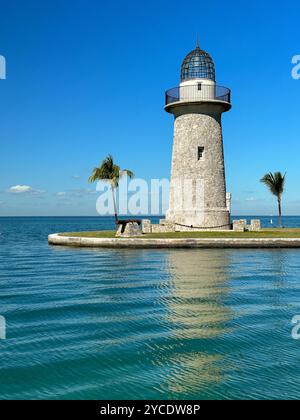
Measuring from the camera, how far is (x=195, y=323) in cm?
1020

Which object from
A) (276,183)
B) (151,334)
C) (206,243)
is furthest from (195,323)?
(276,183)

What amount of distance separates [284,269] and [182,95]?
1909 centimetres

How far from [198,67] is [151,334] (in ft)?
93.1

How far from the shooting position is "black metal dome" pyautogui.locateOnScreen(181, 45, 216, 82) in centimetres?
3441

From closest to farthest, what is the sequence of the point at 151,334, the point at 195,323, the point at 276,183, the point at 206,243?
the point at 151,334 < the point at 195,323 < the point at 206,243 < the point at 276,183

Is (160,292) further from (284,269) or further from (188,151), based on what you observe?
(188,151)

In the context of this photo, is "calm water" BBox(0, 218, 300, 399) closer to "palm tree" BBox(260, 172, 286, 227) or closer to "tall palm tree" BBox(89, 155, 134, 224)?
"tall palm tree" BBox(89, 155, 134, 224)

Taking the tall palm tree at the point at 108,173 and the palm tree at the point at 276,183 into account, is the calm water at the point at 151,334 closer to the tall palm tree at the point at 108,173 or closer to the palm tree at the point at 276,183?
the tall palm tree at the point at 108,173

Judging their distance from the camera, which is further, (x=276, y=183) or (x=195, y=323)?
(x=276, y=183)

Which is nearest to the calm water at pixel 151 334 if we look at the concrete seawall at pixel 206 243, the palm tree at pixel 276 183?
the concrete seawall at pixel 206 243

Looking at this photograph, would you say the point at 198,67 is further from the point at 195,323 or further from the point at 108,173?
the point at 195,323

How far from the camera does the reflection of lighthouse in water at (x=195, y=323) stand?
7184mm

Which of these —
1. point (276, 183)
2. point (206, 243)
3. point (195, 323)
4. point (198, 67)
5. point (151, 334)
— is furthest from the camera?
point (276, 183)

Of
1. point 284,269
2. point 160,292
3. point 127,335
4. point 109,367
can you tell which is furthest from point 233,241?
point 109,367
